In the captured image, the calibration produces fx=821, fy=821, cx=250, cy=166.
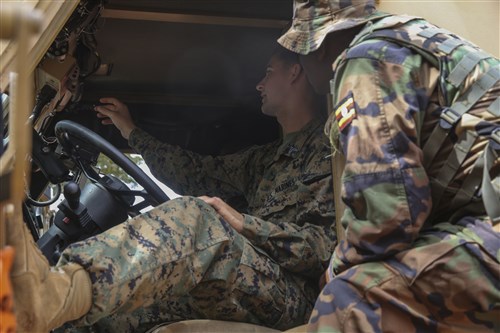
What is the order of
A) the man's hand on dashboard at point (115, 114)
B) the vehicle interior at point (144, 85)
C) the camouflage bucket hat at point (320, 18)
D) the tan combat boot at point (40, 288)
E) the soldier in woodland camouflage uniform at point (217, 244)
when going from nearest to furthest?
the tan combat boot at point (40, 288) → the soldier in woodland camouflage uniform at point (217, 244) → the camouflage bucket hat at point (320, 18) → the vehicle interior at point (144, 85) → the man's hand on dashboard at point (115, 114)

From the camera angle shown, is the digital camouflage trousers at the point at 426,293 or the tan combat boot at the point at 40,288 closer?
the tan combat boot at the point at 40,288

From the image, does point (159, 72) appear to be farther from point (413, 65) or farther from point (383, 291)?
point (383, 291)

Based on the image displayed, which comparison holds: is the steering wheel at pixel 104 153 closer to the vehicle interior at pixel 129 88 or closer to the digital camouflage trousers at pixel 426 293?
the vehicle interior at pixel 129 88

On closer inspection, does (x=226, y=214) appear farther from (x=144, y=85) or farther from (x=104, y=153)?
(x=144, y=85)

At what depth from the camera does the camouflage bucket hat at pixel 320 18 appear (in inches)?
94.5

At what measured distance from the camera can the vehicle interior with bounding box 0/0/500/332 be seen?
2.61 metres

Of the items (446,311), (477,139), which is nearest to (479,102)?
(477,139)

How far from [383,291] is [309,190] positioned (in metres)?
1.09

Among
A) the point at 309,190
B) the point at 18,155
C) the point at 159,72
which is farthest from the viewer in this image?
the point at 159,72

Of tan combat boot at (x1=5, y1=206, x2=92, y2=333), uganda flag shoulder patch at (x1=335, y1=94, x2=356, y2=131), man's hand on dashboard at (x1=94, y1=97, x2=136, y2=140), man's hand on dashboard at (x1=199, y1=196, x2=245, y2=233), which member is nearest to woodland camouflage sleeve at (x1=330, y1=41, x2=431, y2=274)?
uganda flag shoulder patch at (x1=335, y1=94, x2=356, y2=131)

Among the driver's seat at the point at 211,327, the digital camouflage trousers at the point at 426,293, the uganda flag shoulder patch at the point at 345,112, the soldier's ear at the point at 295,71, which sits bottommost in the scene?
the driver's seat at the point at 211,327

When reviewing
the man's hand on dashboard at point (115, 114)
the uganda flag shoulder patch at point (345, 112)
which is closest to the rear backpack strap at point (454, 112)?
the uganda flag shoulder patch at point (345, 112)

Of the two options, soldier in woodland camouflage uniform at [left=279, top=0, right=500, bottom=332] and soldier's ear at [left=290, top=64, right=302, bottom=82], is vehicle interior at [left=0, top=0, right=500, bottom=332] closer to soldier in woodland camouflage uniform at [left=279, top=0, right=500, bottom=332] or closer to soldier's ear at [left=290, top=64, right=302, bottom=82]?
soldier's ear at [left=290, top=64, right=302, bottom=82]

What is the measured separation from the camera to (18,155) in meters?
1.05
